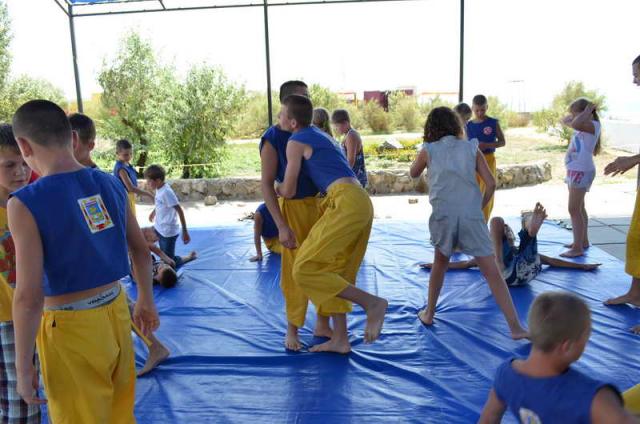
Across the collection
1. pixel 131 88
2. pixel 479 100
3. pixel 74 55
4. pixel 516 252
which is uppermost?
pixel 74 55

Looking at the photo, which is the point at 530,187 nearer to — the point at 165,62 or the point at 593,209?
the point at 593,209

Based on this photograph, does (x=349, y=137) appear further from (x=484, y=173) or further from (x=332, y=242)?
(x=332, y=242)

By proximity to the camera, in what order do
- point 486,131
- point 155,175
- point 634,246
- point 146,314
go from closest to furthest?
point 146,314 → point 634,246 → point 155,175 → point 486,131

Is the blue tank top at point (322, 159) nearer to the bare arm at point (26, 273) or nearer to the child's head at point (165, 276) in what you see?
the bare arm at point (26, 273)

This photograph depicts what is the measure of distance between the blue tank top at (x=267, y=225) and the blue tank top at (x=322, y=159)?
210 centimetres

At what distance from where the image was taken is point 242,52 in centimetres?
2262

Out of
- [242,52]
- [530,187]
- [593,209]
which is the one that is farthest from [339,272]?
[242,52]

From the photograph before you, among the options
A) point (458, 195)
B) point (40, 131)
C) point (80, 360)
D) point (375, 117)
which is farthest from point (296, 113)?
point (375, 117)

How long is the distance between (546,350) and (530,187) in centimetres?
960

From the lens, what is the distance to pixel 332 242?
111 inches

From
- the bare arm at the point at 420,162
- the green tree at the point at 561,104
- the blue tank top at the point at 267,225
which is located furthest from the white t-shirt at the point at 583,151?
the green tree at the point at 561,104

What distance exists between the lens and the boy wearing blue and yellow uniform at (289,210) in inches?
121

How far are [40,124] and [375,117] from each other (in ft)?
52.3

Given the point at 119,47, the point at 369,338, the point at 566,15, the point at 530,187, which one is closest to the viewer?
the point at 369,338
